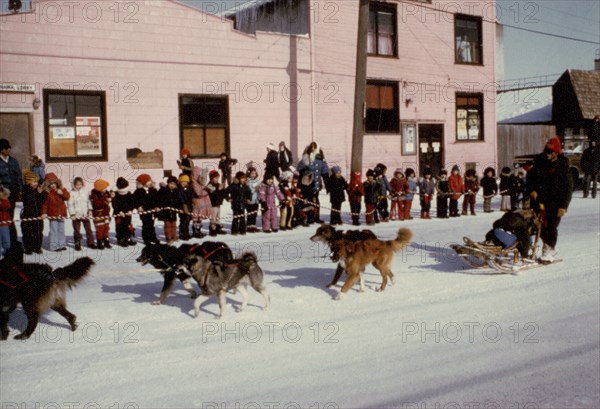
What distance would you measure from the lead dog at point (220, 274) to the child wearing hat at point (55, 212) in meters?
5.31

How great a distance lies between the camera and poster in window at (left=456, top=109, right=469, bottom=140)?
2853 centimetres

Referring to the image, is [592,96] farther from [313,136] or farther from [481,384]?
[481,384]

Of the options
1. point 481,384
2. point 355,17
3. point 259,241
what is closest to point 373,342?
point 481,384

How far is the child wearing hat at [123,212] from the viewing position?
12.4m

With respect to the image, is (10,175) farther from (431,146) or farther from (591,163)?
(431,146)

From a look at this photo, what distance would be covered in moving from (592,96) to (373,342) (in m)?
35.1

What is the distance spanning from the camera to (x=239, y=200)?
45.5 ft

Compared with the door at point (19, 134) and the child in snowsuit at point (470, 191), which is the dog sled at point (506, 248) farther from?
the door at point (19, 134)

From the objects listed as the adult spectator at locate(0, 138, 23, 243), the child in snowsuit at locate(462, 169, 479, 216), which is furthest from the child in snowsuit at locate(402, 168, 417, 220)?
the adult spectator at locate(0, 138, 23, 243)

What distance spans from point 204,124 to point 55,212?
10.1 metres

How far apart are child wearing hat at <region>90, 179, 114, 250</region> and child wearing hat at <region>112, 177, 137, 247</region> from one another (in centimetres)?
20

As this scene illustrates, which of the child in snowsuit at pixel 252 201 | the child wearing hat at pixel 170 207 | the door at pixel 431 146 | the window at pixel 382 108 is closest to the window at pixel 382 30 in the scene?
the window at pixel 382 108

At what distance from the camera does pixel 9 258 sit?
22.4ft

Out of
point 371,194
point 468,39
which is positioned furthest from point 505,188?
point 468,39
